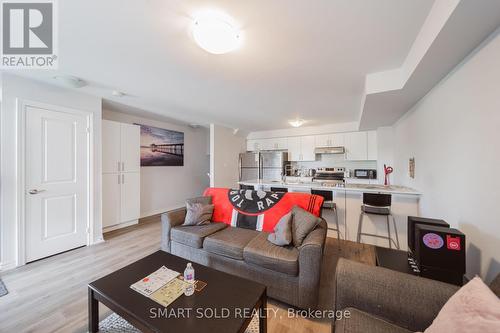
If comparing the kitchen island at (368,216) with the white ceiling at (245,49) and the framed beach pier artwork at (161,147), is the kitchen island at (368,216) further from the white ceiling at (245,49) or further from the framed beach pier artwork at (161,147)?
the framed beach pier artwork at (161,147)

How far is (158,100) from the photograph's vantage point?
10.6 ft

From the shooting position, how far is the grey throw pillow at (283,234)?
185 centimetres

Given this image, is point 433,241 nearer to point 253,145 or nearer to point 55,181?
point 55,181

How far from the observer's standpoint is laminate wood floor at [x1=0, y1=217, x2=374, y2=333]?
5.08 ft

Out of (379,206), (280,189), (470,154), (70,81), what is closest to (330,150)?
Result: (280,189)

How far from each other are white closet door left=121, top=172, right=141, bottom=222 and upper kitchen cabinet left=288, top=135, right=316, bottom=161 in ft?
12.9

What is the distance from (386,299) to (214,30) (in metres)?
2.02

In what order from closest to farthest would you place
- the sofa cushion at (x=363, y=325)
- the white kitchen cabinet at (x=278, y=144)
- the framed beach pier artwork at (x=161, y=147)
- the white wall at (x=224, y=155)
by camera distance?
the sofa cushion at (x=363, y=325) → the framed beach pier artwork at (x=161, y=147) → the white wall at (x=224, y=155) → the white kitchen cabinet at (x=278, y=144)

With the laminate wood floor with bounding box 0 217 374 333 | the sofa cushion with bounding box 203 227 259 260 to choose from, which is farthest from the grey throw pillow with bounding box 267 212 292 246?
the laminate wood floor with bounding box 0 217 374 333

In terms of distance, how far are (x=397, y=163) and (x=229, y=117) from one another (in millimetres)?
3664

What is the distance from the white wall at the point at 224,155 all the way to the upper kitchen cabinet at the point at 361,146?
9.90 ft

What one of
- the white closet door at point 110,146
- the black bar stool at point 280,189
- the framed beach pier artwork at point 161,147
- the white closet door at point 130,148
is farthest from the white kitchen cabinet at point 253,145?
the white closet door at point 110,146

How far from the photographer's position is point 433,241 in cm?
135

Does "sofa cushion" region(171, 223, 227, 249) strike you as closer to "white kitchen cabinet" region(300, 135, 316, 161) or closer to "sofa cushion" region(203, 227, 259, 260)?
"sofa cushion" region(203, 227, 259, 260)
